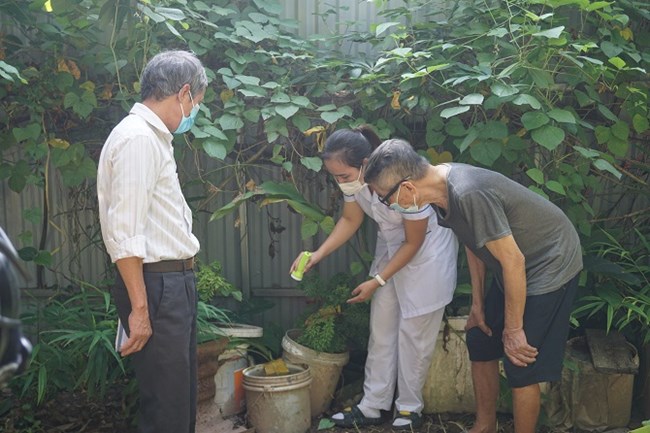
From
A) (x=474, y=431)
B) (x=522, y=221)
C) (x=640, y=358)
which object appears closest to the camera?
(x=522, y=221)

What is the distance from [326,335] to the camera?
408cm

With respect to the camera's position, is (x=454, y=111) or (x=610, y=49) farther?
(x=610, y=49)

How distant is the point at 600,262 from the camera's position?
388 centimetres

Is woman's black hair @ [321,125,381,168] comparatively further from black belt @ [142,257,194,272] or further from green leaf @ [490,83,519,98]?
black belt @ [142,257,194,272]

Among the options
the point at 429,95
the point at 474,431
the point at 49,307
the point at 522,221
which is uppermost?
the point at 429,95

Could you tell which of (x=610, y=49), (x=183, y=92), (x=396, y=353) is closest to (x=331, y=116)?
(x=183, y=92)

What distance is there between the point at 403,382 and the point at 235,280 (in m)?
1.36

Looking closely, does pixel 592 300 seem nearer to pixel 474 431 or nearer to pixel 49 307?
pixel 474 431

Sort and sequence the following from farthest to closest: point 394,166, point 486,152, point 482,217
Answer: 1. point 486,152
2. point 394,166
3. point 482,217

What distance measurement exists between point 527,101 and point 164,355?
6.75ft

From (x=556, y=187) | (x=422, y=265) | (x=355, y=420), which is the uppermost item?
(x=556, y=187)

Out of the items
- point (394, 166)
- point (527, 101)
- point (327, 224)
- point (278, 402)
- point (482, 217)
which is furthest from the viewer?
point (327, 224)

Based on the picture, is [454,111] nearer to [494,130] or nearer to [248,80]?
[494,130]

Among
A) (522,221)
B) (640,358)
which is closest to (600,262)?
(640,358)
